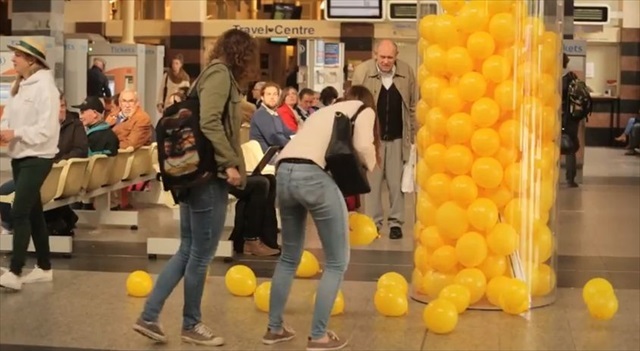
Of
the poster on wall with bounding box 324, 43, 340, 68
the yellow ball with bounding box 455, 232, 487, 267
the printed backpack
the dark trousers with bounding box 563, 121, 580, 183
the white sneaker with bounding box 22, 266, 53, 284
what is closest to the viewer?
the yellow ball with bounding box 455, 232, 487, 267

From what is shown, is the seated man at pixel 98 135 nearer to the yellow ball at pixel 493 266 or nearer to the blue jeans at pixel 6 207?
the blue jeans at pixel 6 207

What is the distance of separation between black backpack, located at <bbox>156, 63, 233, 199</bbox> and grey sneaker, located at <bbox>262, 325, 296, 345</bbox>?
92 cm

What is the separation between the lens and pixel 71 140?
9.01 metres

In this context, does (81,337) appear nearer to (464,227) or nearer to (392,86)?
(464,227)

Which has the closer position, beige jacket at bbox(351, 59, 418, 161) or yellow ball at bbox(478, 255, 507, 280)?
yellow ball at bbox(478, 255, 507, 280)

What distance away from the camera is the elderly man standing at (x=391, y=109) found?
9055mm

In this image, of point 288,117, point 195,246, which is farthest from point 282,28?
point 195,246

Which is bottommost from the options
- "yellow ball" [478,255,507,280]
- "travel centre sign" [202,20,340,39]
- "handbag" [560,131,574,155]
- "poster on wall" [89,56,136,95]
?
"yellow ball" [478,255,507,280]

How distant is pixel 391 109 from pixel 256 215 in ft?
4.96

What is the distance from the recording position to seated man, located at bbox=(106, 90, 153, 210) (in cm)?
1064

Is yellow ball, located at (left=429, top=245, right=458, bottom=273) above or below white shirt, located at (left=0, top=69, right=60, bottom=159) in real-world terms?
below

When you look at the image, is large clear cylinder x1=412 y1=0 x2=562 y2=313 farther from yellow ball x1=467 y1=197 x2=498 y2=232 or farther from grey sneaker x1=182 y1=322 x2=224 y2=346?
grey sneaker x1=182 y1=322 x2=224 y2=346

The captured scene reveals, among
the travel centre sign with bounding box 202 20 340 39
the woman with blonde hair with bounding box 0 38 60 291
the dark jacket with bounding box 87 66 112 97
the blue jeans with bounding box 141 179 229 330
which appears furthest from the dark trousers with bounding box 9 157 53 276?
the travel centre sign with bounding box 202 20 340 39

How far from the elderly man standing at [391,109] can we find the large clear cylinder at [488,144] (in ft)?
8.10
